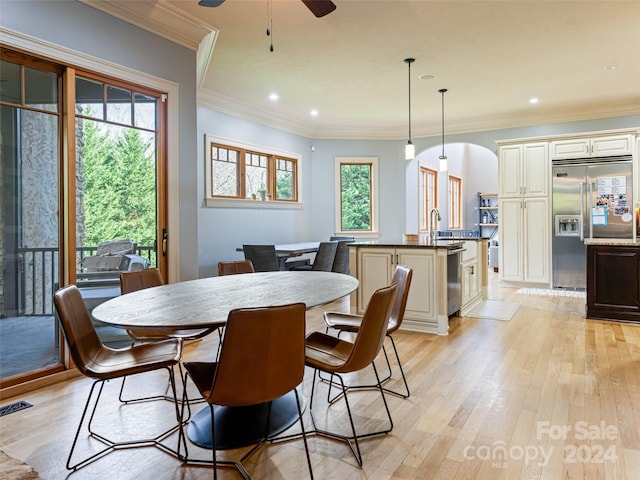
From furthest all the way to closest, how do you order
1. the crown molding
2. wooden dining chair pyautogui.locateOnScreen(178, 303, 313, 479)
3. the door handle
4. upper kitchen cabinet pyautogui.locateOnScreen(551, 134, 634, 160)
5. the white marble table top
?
1. upper kitchen cabinet pyautogui.locateOnScreen(551, 134, 634, 160)
2. the door handle
3. the crown molding
4. the white marble table top
5. wooden dining chair pyautogui.locateOnScreen(178, 303, 313, 479)

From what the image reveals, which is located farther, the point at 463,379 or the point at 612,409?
the point at 463,379

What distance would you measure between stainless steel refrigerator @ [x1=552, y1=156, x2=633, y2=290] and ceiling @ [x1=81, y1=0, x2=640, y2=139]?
950 millimetres

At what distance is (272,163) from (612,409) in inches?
213

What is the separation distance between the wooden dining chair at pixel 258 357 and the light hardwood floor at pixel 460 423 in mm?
427

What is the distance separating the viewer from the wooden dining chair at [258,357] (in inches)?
58.5

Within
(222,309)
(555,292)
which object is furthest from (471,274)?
(222,309)

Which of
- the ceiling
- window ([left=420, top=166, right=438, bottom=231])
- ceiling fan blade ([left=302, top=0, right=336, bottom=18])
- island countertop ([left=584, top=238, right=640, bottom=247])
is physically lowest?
island countertop ([left=584, top=238, right=640, bottom=247])

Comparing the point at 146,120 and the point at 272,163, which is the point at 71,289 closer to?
the point at 146,120

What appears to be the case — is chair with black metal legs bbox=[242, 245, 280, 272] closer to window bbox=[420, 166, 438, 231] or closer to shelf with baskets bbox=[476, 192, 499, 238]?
window bbox=[420, 166, 438, 231]

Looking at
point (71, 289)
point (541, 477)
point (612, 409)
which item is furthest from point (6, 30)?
point (612, 409)

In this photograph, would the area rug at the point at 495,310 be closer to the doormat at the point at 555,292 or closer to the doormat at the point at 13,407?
the doormat at the point at 555,292

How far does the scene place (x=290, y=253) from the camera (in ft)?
17.2

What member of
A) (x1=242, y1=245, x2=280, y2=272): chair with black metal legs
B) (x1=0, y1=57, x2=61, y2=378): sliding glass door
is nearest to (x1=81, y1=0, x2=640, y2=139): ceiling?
Answer: (x1=0, y1=57, x2=61, y2=378): sliding glass door

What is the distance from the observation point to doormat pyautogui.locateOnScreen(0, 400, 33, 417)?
7.89 feet
